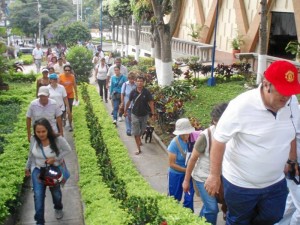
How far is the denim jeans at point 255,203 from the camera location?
334 centimetres

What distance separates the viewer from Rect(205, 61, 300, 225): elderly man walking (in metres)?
2.99

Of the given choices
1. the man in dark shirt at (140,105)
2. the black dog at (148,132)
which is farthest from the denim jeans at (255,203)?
the black dog at (148,132)

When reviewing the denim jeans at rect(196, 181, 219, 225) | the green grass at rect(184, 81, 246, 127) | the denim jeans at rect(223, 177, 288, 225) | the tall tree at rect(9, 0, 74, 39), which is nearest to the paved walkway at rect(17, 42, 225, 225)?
the denim jeans at rect(196, 181, 219, 225)

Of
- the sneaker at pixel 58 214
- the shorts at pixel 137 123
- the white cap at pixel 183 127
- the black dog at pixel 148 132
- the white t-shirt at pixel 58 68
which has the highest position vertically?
the white cap at pixel 183 127

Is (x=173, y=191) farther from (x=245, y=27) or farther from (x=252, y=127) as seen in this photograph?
(x=245, y=27)

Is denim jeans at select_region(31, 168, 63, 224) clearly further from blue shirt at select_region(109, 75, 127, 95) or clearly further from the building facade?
the building facade

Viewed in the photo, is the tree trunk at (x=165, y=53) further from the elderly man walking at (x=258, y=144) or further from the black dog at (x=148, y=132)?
the elderly man walking at (x=258, y=144)

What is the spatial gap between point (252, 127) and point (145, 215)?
2.12 m

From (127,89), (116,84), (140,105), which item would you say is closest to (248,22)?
(116,84)

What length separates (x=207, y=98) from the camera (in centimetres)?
1309

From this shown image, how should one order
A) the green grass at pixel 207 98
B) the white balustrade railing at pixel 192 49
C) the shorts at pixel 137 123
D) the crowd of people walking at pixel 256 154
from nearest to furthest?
the crowd of people walking at pixel 256 154 → the shorts at pixel 137 123 → the green grass at pixel 207 98 → the white balustrade railing at pixel 192 49

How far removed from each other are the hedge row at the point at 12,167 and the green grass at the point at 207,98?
13.5 ft

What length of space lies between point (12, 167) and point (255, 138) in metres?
4.60

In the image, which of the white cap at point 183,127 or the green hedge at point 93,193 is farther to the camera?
the white cap at point 183,127
